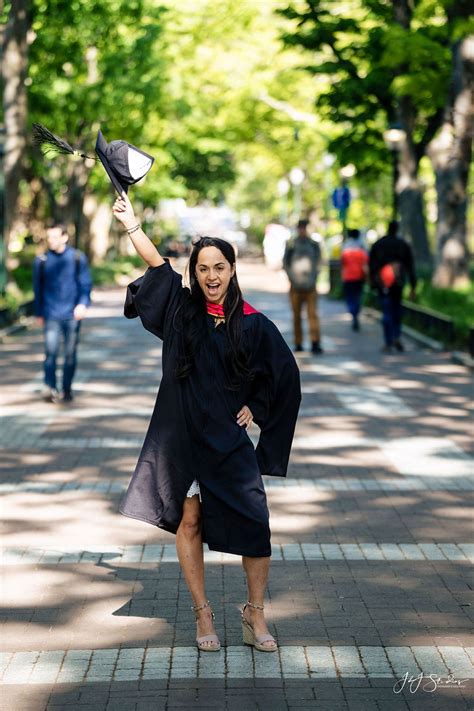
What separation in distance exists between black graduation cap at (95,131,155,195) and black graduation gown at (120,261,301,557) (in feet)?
1.24

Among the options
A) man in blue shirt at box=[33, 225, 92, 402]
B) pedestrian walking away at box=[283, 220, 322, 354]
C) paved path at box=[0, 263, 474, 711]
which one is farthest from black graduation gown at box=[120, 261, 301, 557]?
pedestrian walking away at box=[283, 220, 322, 354]

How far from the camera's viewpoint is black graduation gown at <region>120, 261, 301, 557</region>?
5547 millimetres

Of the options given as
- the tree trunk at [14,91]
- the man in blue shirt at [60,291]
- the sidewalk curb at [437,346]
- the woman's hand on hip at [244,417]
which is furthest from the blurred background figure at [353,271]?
the woman's hand on hip at [244,417]

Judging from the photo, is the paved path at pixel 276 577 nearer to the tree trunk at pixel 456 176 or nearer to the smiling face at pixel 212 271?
the smiling face at pixel 212 271

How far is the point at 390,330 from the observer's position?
19.1 meters

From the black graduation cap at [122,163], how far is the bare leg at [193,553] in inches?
50.1

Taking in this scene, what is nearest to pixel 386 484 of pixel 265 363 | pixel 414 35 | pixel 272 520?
pixel 272 520

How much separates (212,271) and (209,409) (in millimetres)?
536

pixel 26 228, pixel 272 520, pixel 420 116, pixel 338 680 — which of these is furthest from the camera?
pixel 26 228

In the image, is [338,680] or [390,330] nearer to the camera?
[338,680]

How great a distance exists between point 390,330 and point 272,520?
11.0 metres

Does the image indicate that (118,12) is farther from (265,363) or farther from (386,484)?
(265,363)

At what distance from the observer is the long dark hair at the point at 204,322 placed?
552 centimetres

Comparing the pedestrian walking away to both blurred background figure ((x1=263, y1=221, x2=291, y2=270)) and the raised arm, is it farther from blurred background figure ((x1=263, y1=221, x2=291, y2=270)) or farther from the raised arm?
blurred background figure ((x1=263, y1=221, x2=291, y2=270))
